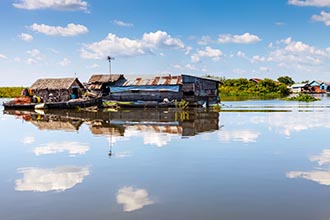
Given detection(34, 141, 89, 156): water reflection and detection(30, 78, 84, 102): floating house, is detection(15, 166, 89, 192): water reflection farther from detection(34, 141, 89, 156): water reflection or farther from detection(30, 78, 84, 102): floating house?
detection(30, 78, 84, 102): floating house

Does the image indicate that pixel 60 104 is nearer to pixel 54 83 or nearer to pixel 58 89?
pixel 58 89

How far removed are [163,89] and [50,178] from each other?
24.0m

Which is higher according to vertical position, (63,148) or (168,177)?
(63,148)

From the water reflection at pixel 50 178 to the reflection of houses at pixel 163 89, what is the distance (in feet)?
75.1

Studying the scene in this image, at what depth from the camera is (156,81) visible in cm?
3178

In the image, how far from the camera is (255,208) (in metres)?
5.55

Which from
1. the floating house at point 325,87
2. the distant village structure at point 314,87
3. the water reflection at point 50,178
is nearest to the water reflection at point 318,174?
the water reflection at point 50,178

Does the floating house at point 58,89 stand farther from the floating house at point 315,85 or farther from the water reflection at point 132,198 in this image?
the floating house at point 315,85

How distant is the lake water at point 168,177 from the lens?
5.56 metres

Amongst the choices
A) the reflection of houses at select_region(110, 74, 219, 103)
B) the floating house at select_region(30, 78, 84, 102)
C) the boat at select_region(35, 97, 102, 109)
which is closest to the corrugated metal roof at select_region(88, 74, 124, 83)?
the reflection of houses at select_region(110, 74, 219, 103)

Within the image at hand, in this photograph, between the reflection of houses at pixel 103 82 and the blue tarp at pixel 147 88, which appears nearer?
the blue tarp at pixel 147 88

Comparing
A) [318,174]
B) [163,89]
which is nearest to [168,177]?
[318,174]

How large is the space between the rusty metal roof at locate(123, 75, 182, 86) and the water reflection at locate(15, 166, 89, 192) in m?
23.0

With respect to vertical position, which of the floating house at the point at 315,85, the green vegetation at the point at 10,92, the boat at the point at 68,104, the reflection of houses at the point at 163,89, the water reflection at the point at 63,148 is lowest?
the water reflection at the point at 63,148
